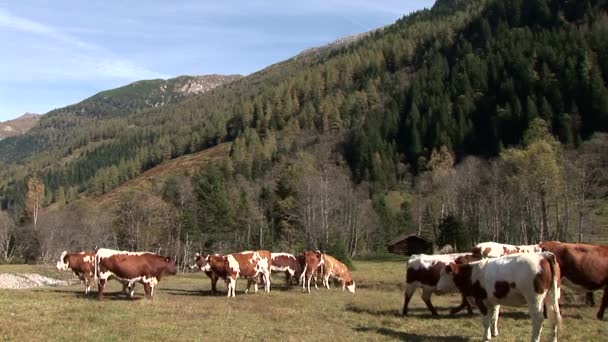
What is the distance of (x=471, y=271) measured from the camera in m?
17.3

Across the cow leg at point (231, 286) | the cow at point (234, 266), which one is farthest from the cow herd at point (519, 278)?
the cow at point (234, 266)

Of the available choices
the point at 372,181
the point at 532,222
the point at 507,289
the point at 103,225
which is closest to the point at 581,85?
the point at 372,181

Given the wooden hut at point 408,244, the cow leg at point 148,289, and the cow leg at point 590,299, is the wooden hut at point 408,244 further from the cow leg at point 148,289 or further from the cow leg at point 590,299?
the cow leg at point 148,289

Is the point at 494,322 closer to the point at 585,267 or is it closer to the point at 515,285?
the point at 515,285

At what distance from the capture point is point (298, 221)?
8988 centimetres

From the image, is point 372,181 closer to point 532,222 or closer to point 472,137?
point 472,137

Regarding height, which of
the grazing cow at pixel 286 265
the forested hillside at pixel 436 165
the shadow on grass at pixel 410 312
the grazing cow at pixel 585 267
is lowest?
the shadow on grass at pixel 410 312

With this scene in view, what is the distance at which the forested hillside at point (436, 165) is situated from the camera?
7206 cm

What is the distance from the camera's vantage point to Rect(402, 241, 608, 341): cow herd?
14828 millimetres

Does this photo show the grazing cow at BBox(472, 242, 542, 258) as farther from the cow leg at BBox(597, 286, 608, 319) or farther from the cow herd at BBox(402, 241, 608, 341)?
the cow leg at BBox(597, 286, 608, 319)

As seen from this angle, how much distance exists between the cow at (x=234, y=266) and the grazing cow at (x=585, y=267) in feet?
54.9

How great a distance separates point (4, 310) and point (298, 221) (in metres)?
71.5

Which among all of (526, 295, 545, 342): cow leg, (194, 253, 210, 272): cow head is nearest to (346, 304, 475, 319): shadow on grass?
(526, 295, 545, 342): cow leg

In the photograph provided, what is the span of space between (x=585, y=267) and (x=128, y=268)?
63.0ft
